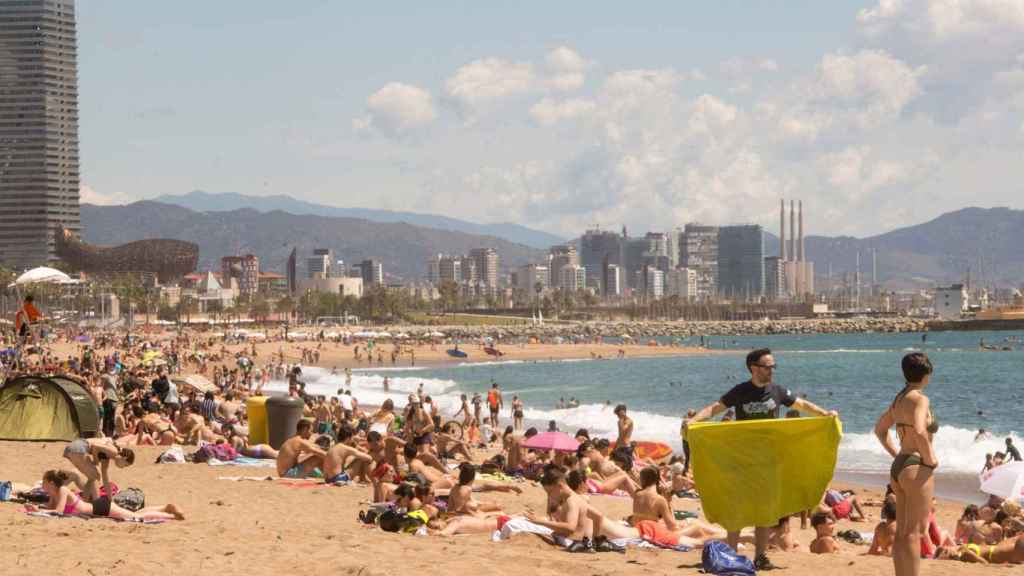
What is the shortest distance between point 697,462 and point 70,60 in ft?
641

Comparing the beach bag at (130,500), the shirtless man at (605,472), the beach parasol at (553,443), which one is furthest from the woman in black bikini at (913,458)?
the beach parasol at (553,443)

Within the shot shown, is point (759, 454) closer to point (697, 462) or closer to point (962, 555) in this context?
point (697, 462)

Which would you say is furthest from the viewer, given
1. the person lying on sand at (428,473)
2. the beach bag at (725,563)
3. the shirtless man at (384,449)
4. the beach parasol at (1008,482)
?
the shirtless man at (384,449)

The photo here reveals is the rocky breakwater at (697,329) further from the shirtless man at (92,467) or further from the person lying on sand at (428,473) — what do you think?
the shirtless man at (92,467)

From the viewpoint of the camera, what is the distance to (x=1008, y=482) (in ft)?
Answer: 37.4

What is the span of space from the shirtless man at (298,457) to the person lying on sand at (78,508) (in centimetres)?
373

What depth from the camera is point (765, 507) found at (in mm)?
7656

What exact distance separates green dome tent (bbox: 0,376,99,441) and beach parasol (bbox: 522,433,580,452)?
6.33 metres

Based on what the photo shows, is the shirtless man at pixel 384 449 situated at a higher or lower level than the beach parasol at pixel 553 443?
higher

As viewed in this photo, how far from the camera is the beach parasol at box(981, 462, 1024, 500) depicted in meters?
11.3

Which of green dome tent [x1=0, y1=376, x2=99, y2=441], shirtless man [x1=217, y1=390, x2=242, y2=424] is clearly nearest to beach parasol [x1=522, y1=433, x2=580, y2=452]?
green dome tent [x1=0, y1=376, x2=99, y2=441]

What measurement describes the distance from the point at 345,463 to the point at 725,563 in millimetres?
6790

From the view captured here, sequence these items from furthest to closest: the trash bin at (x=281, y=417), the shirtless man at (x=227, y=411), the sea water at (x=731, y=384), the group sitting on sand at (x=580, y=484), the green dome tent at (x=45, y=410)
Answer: the sea water at (x=731, y=384) → the shirtless man at (x=227, y=411) → the green dome tent at (x=45, y=410) → the trash bin at (x=281, y=417) → the group sitting on sand at (x=580, y=484)

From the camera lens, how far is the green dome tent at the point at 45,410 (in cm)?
1714
